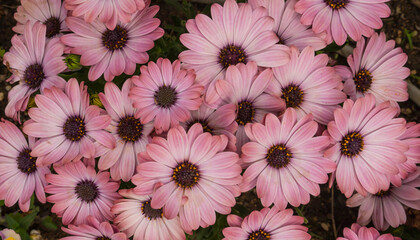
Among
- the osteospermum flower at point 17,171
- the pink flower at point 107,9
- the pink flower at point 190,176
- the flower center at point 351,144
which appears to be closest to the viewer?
the pink flower at point 190,176

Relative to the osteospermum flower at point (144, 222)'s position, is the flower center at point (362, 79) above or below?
above

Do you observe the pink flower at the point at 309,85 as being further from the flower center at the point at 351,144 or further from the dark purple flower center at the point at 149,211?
the dark purple flower center at the point at 149,211

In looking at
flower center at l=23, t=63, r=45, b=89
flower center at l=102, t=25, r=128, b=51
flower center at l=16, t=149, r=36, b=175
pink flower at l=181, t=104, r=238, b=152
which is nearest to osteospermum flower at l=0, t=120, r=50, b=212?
flower center at l=16, t=149, r=36, b=175

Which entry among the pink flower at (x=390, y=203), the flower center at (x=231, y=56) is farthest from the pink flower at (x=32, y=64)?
the pink flower at (x=390, y=203)

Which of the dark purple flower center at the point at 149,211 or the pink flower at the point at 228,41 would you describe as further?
the dark purple flower center at the point at 149,211

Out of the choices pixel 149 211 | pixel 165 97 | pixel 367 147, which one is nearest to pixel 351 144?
pixel 367 147
